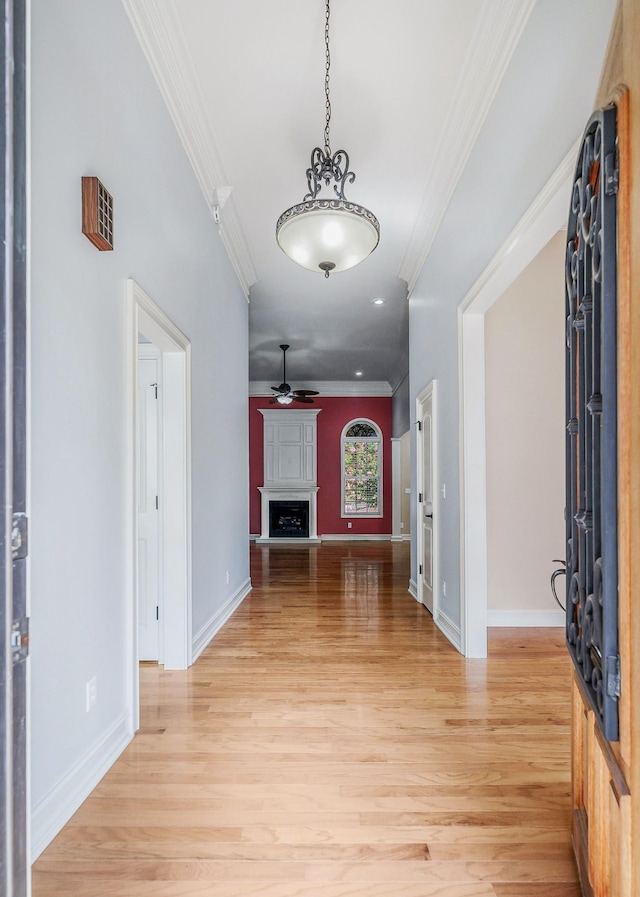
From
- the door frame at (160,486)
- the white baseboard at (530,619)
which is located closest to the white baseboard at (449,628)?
the white baseboard at (530,619)

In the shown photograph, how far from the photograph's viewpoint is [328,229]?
298 cm

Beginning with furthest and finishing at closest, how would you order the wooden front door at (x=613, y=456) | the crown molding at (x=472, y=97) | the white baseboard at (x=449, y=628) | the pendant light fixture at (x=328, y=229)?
1. the white baseboard at (x=449, y=628)
2. the pendant light fixture at (x=328, y=229)
3. the crown molding at (x=472, y=97)
4. the wooden front door at (x=613, y=456)

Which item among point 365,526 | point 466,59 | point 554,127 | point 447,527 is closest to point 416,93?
point 466,59

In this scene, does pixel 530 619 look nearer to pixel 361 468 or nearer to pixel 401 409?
pixel 401 409

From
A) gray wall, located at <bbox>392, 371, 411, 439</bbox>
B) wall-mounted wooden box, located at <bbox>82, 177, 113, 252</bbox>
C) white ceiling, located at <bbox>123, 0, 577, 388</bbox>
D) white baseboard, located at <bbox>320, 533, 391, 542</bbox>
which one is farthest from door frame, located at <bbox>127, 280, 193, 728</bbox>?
white baseboard, located at <bbox>320, 533, 391, 542</bbox>

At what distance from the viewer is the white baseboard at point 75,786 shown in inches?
68.1

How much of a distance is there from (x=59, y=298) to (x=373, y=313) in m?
5.37

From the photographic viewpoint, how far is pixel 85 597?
6.80 feet

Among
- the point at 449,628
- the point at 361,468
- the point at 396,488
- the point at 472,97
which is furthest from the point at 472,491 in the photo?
the point at 361,468

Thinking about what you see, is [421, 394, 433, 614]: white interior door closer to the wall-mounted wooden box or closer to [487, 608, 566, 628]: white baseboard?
[487, 608, 566, 628]: white baseboard

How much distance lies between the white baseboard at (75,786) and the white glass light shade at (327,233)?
101 inches

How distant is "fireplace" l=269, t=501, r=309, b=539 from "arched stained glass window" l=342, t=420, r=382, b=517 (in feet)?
2.89

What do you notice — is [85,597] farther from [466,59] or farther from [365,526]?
[365,526]

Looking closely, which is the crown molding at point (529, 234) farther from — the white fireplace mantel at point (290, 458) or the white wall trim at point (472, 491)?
the white fireplace mantel at point (290, 458)
